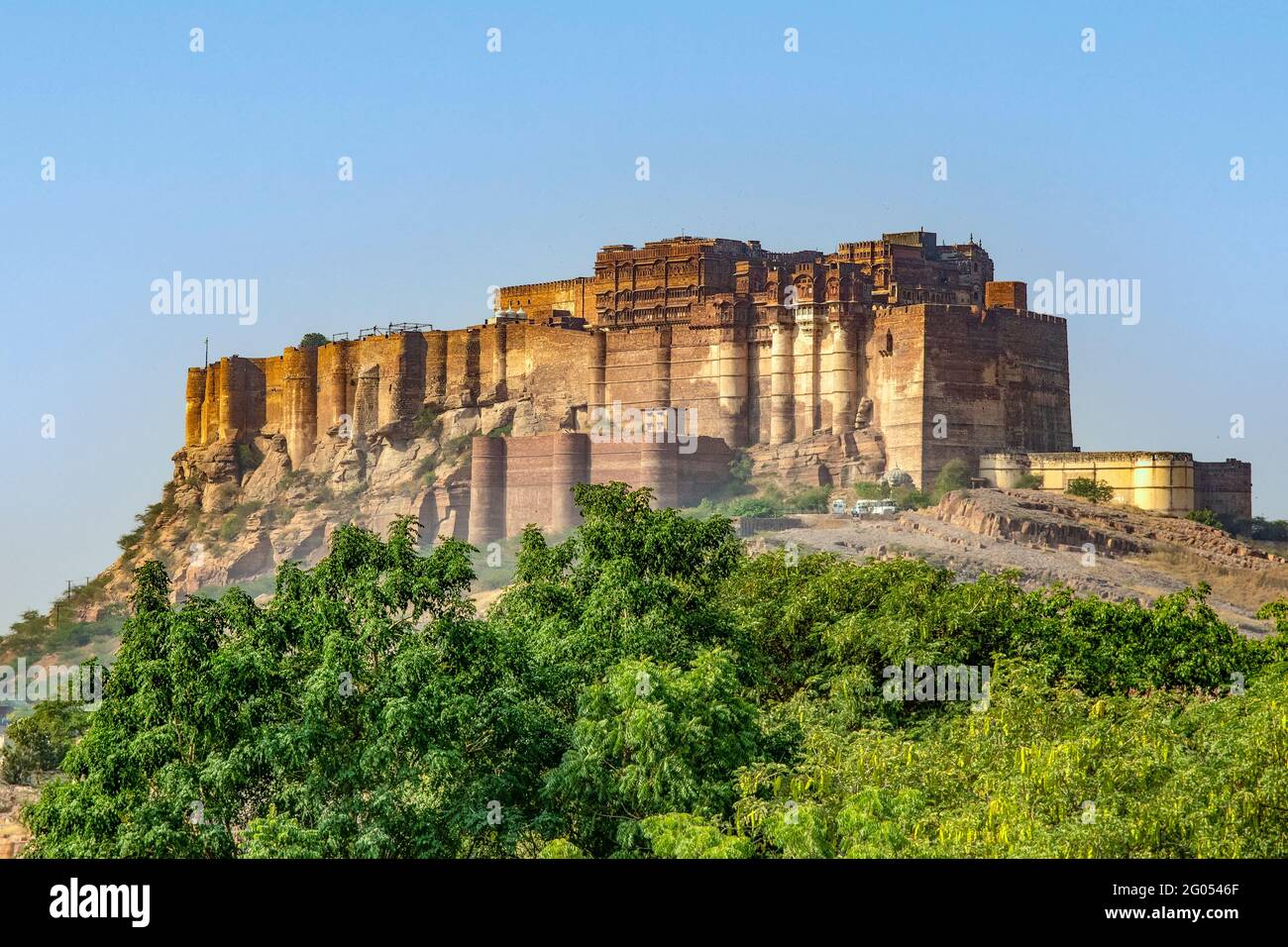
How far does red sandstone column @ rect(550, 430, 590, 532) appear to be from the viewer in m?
63.2

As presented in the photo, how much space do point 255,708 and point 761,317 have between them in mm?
46929

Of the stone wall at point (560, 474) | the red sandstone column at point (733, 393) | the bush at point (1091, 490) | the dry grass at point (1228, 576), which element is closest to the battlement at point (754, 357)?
the red sandstone column at point (733, 393)

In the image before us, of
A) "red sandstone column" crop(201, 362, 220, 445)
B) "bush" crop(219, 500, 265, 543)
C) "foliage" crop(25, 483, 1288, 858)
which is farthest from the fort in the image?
"foliage" crop(25, 483, 1288, 858)

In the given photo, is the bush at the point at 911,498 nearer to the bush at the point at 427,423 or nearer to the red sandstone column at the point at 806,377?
the red sandstone column at the point at 806,377

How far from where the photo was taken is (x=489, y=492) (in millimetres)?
66062

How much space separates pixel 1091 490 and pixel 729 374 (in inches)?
470

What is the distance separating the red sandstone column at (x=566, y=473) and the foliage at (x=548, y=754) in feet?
128

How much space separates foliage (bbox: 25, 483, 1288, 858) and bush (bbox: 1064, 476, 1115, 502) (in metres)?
35.0

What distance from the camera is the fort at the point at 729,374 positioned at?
60875 mm

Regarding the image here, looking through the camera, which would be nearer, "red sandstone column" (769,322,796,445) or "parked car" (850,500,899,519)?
"parked car" (850,500,899,519)

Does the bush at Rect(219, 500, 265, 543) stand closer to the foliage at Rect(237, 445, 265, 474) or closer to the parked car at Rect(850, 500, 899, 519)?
the foliage at Rect(237, 445, 265, 474)

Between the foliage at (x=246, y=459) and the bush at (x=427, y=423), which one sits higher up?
the bush at (x=427, y=423)

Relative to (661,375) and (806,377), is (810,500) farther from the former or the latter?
(661,375)
